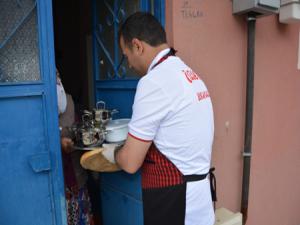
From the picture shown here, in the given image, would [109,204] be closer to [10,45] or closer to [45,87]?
[45,87]

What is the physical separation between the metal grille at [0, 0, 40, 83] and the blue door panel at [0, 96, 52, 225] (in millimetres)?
135

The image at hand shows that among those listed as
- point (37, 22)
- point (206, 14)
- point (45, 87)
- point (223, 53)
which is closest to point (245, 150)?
point (223, 53)

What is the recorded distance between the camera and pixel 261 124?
96.3 inches

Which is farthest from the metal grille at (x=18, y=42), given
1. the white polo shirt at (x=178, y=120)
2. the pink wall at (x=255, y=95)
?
the pink wall at (x=255, y=95)

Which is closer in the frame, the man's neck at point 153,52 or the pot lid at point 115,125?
the man's neck at point 153,52

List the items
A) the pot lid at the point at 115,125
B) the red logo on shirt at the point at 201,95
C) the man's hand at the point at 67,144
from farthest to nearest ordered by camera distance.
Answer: the man's hand at the point at 67,144, the pot lid at the point at 115,125, the red logo on shirt at the point at 201,95

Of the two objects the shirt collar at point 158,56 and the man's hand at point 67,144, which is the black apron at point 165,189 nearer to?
the shirt collar at point 158,56

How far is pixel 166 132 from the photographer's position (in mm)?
1300

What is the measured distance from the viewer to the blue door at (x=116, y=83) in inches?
76.2

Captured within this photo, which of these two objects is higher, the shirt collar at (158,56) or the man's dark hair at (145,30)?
the man's dark hair at (145,30)

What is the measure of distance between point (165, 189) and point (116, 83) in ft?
3.29

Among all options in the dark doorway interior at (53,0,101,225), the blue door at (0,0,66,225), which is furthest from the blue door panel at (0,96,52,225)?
the dark doorway interior at (53,0,101,225)

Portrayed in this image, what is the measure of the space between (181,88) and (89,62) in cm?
236

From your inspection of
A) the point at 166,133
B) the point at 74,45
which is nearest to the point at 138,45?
the point at 166,133
